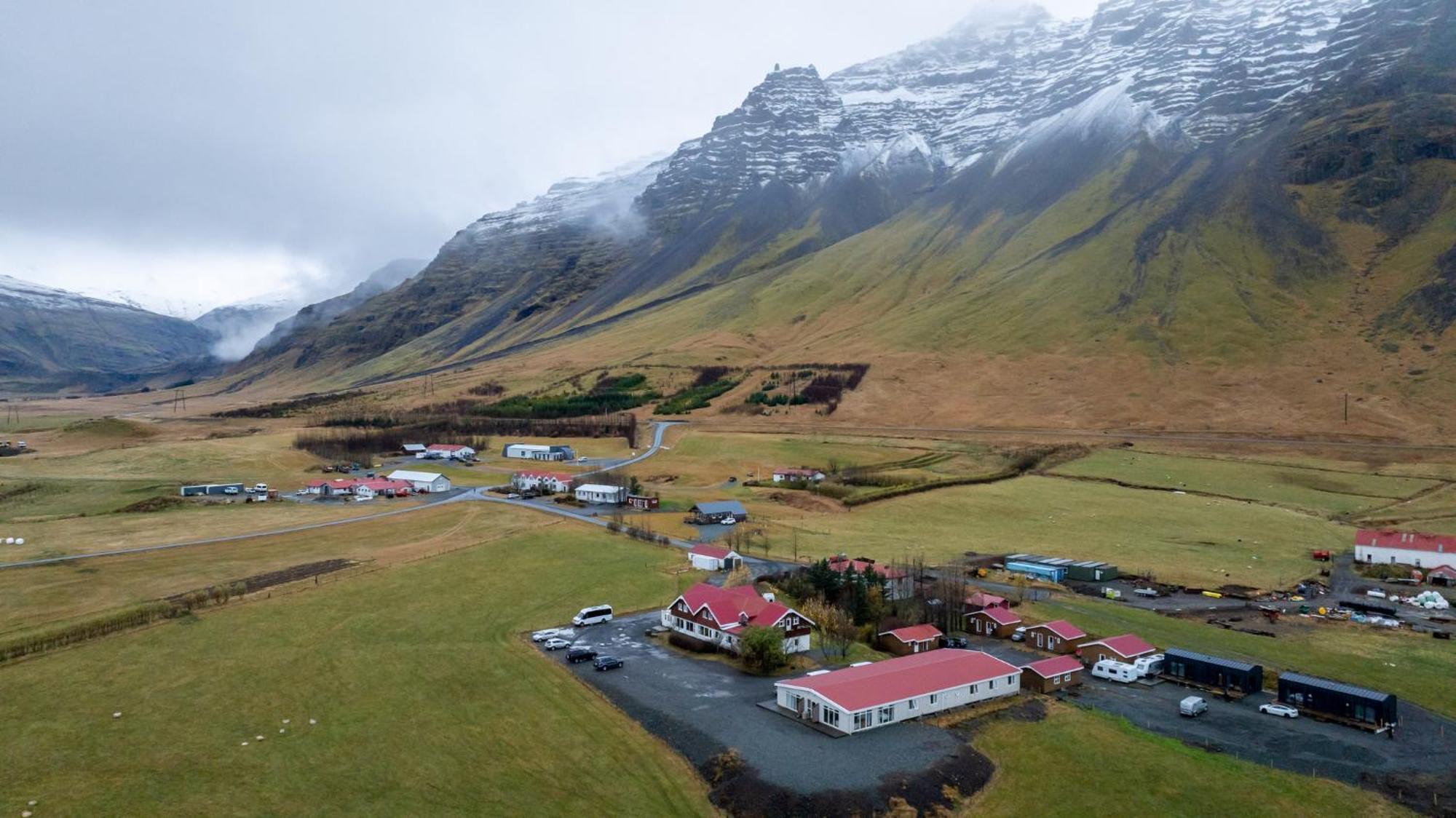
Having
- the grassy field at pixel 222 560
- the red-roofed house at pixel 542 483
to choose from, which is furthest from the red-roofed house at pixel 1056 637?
the red-roofed house at pixel 542 483

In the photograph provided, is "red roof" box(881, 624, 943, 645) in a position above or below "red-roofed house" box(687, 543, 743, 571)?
below

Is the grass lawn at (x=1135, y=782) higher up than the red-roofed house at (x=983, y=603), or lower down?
lower down

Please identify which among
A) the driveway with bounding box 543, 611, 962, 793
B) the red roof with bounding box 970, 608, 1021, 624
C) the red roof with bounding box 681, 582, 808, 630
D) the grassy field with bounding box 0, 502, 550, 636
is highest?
the red roof with bounding box 681, 582, 808, 630

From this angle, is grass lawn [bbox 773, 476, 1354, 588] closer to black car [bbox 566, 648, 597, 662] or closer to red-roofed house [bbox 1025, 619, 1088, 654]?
red-roofed house [bbox 1025, 619, 1088, 654]

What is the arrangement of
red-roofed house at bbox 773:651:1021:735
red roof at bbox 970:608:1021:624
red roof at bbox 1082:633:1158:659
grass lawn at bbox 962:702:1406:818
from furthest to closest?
1. red roof at bbox 970:608:1021:624
2. red roof at bbox 1082:633:1158:659
3. red-roofed house at bbox 773:651:1021:735
4. grass lawn at bbox 962:702:1406:818

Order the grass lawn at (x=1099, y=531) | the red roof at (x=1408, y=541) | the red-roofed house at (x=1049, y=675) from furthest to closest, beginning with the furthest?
the grass lawn at (x=1099, y=531)
the red roof at (x=1408, y=541)
the red-roofed house at (x=1049, y=675)

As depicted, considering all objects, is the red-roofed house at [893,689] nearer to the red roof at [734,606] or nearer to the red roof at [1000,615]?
the red roof at [734,606]

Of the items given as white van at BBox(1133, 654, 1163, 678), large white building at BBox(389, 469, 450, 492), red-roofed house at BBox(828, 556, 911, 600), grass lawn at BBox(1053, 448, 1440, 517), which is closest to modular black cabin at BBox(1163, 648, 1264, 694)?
white van at BBox(1133, 654, 1163, 678)

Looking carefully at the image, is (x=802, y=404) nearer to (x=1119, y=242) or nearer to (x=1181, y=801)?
(x=1119, y=242)
